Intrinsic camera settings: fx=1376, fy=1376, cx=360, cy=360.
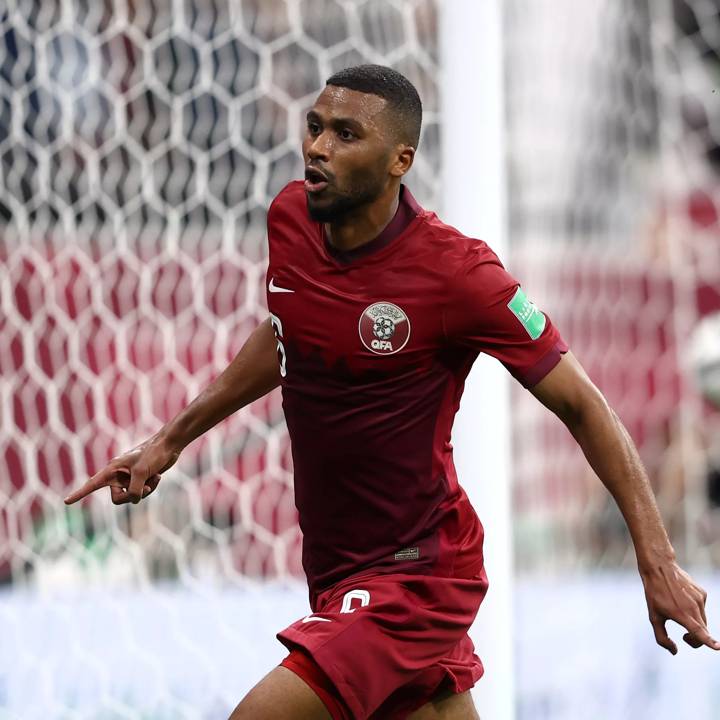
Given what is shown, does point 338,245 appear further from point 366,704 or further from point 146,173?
point 146,173

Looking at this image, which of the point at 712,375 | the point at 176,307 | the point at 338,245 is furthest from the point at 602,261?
the point at 338,245

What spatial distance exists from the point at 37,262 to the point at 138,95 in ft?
1.90

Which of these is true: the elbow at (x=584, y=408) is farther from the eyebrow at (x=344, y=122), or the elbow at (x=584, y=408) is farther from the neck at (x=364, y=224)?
the eyebrow at (x=344, y=122)

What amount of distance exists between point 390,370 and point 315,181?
297mm

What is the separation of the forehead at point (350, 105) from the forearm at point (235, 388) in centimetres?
43

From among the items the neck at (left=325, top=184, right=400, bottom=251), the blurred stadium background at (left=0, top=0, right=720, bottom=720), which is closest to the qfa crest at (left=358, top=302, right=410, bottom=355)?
the neck at (left=325, top=184, right=400, bottom=251)

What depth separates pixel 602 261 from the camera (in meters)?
4.22

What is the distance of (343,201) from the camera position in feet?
6.52

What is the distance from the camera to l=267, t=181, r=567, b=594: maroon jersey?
1996 mm

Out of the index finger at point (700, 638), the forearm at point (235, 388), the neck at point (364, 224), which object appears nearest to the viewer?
the index finger at point (700, 638)

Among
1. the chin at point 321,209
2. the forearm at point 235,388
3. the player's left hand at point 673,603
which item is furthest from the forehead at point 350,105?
the player's left hand at point 673,603

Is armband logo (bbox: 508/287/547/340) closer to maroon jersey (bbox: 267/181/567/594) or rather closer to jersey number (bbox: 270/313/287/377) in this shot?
maroon jersey (bbox: 267/181/567/594)

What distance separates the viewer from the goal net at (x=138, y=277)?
12.9ft

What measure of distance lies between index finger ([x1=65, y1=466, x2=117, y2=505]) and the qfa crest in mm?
522
